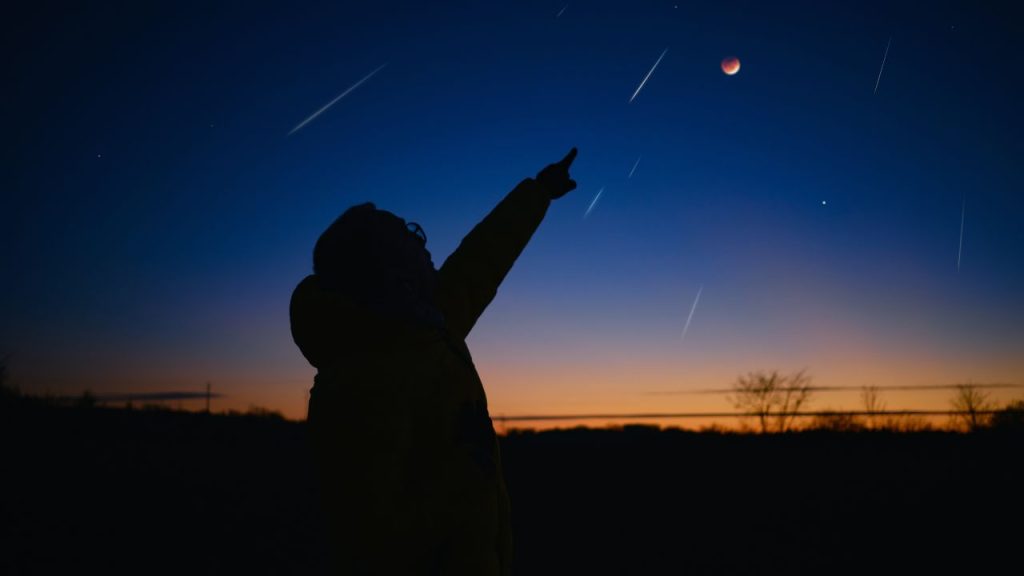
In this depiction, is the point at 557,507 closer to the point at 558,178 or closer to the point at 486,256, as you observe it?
the point at 558,178

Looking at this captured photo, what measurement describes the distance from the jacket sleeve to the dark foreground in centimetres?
647

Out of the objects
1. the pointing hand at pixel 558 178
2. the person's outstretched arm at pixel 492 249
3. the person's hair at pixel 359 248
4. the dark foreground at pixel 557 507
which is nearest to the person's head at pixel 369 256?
the person's hair at pixel 359 248

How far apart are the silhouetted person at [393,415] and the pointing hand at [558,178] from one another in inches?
44.3

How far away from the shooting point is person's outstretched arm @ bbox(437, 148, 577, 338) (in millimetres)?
2570

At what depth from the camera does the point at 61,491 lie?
840 centimetres

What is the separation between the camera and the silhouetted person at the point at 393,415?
1.79 metres

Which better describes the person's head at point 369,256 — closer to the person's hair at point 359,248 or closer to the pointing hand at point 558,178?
the person's hair at point 359,248

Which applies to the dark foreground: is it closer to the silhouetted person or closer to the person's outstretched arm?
the person's outstretched arm

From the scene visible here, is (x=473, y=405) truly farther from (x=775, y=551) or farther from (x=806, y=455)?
(x=806, y=455)

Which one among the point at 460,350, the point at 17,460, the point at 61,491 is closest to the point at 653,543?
the point at 460,350

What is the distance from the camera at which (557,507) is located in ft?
35.8

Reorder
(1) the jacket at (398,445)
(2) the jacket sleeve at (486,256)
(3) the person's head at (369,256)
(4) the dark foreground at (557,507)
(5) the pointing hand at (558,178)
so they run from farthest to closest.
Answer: (4) the dark foreground at (557,507) < (5) the pointing hand at (558,178) < (2) the jacket sleeve at (486,256) < (3) the person's head at (369,256) < (1) the jacket at (398,445)

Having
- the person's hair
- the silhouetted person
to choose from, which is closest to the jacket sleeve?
the silhouetted person

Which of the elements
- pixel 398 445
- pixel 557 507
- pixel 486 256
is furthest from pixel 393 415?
pixel 557 507
